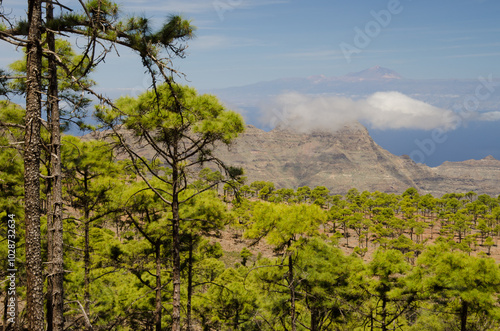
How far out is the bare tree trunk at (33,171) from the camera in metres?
4.93

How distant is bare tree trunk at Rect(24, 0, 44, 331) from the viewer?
493 cm

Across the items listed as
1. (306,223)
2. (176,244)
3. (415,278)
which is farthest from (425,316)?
(176,244)

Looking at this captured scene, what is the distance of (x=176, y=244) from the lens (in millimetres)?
9555

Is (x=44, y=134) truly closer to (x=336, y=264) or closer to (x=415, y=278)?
(x=336, y=264)

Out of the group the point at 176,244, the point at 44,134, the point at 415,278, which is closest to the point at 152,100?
the point at 176,244

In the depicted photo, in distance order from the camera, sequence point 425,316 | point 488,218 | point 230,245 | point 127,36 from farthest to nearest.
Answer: point 488,218 < point 230,245 < point 425,316 < point 127,36

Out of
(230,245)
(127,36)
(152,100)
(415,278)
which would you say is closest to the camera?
(127,36)

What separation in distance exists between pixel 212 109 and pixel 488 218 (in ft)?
342

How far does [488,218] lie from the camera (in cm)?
9206

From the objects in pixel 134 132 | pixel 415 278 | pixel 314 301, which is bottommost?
pixel 314 301

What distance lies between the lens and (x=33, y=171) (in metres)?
4.95

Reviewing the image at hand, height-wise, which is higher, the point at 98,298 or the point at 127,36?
the point at 127,36

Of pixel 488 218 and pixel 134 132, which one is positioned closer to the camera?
pixel 134 132

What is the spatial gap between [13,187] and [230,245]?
62.0 metres
